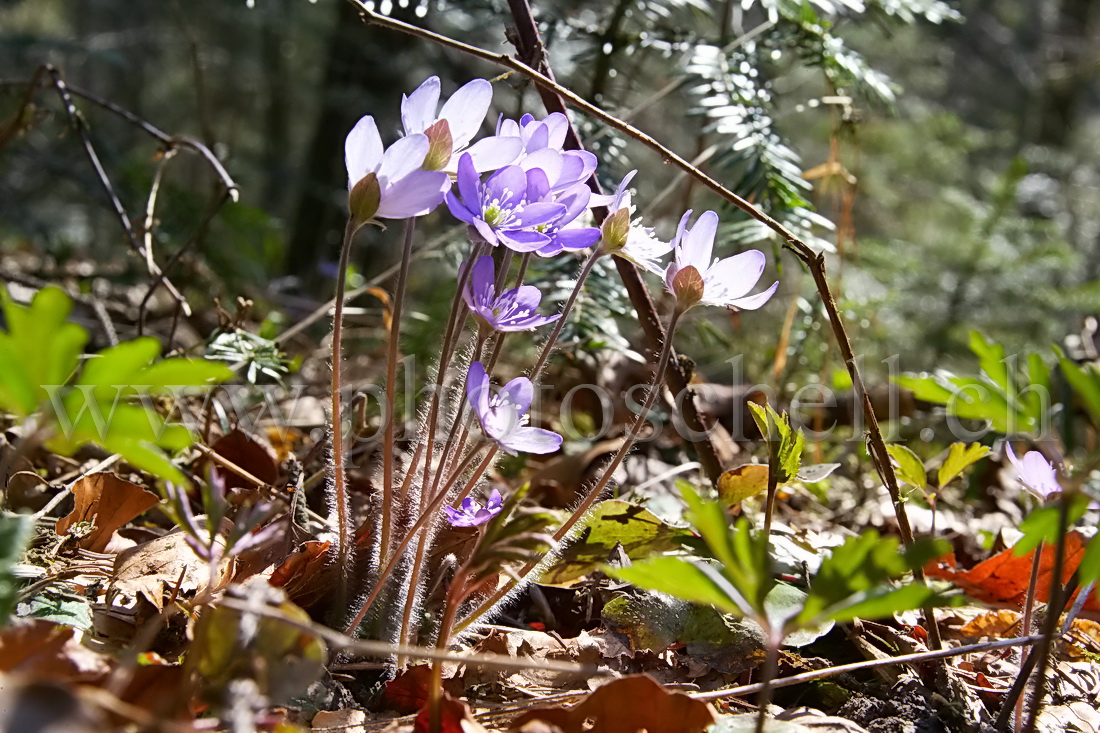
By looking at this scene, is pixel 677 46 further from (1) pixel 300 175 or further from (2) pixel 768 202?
(1) pixel 300 175

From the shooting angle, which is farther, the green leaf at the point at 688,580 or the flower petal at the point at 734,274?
the flower petal at the point at 734,274

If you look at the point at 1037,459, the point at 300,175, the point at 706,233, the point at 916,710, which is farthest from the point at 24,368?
the point at 300,175

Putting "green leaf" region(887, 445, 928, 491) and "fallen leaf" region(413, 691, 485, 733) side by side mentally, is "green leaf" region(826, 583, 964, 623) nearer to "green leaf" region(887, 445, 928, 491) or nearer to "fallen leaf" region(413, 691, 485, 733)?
"fallen leaf" region(413, 691, 485, 733)

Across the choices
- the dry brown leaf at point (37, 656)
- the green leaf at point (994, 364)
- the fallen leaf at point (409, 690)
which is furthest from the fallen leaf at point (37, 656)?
the green leaf at point (994, 364)

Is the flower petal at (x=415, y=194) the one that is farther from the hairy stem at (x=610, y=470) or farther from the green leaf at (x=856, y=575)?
the green leaf at (x=856, y=575)

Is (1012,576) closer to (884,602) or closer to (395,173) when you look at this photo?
(884,602)

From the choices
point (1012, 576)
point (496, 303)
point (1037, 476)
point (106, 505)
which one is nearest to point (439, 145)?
point (496, 303)
